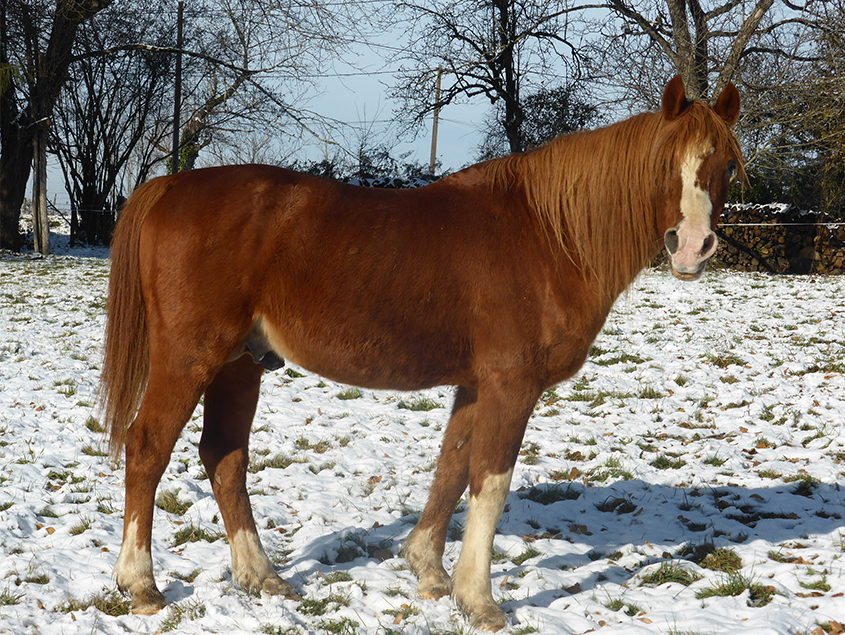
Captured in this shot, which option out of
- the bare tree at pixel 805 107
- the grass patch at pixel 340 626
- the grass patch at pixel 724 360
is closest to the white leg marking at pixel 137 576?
the grass patch at pixel 340 626

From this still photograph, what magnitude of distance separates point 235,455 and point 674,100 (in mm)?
2501

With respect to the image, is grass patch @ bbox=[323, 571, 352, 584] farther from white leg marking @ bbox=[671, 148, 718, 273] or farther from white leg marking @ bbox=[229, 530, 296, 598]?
white leg marking @ bbox=[671, 148, 718, 273]

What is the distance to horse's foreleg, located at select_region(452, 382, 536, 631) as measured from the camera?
107 inches

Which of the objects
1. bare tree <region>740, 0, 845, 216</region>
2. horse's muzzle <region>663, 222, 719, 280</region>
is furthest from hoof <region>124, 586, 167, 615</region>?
bare tree <region>740, 0, 845, 216</region>

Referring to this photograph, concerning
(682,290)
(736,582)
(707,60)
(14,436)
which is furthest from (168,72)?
(736,582)

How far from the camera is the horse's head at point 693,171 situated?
2.56 metres

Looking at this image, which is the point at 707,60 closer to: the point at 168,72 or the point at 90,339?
the point at 90,339

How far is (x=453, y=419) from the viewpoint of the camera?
3.18m

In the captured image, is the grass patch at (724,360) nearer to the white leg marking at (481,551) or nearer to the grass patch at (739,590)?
the grass patch at (739,590)

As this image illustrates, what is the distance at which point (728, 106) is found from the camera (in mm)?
2713

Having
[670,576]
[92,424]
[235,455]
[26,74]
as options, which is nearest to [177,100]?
[26,74]

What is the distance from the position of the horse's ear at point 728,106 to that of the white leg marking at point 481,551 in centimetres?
174

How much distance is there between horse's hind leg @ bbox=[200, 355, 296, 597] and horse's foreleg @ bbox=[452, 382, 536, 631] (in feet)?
2.72

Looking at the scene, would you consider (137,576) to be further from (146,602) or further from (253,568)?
(253,568)
